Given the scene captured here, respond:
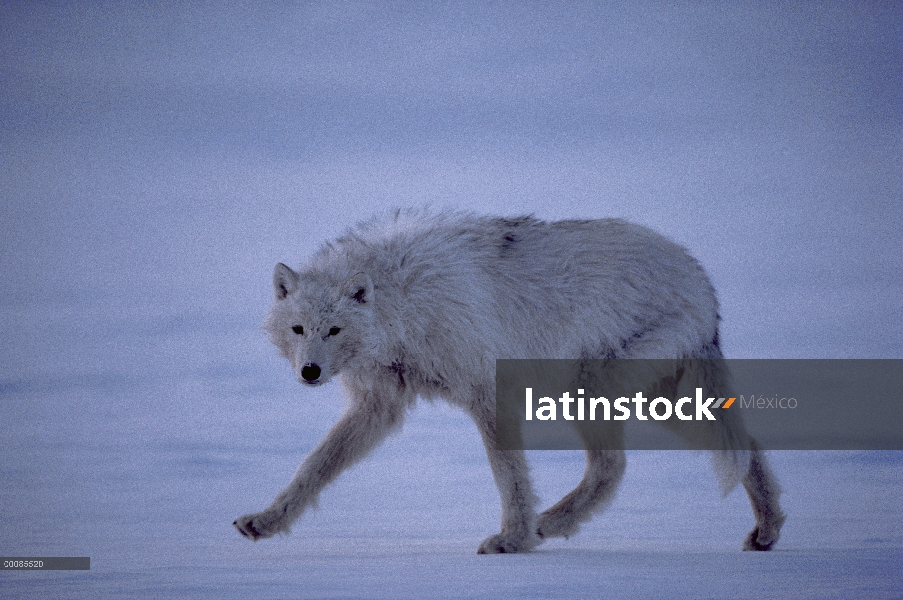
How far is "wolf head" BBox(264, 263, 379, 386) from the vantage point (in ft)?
22.0

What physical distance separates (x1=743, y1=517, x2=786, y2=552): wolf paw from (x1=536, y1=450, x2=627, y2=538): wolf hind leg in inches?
36.9

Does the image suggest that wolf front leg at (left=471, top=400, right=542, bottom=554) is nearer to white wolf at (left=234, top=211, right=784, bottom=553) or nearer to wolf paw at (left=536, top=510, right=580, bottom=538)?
white wolf at (left=234, top=211, right=784, bottom=553)

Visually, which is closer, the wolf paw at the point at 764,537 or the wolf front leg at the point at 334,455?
the wolf front leg at the point at 334,455

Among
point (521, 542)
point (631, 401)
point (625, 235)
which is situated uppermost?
point (625, 235)

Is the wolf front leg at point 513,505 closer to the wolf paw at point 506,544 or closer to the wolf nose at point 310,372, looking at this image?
the wolf paw at point 506,544

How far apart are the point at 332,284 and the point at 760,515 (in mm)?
3190

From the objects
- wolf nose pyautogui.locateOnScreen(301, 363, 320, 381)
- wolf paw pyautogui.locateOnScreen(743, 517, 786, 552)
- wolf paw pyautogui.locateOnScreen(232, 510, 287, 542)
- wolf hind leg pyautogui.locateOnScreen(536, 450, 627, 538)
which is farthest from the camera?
wolf hind leg pyautogui.locateOnScreen(536, 450, 627, 538)

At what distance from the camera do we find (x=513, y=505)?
6926 mm

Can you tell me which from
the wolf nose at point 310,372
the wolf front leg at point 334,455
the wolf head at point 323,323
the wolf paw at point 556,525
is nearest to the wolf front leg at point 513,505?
the wolf paw at point 556,525

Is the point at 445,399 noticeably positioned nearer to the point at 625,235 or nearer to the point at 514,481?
the point at 514,481

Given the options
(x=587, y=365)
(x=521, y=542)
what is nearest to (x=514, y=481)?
(x=521, y=542)

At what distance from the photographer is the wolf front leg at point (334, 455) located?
7074mm

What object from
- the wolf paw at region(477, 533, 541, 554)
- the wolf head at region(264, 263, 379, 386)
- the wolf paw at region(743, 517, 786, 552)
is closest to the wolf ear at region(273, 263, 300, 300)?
the wolf head at region(264, 263, 379, 386)

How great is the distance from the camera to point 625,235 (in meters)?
7.82
